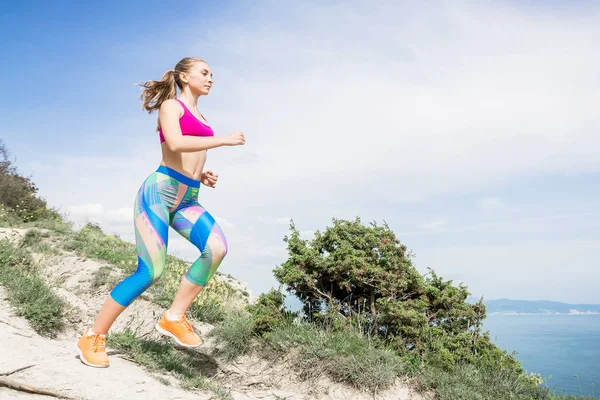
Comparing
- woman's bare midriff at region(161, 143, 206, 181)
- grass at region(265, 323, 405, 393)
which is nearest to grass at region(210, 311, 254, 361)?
grass at region(265, 323, 405, 393)

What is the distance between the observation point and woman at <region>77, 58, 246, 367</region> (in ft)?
13.3

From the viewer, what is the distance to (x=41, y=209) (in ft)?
51.8

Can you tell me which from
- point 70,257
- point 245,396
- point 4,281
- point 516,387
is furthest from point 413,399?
point 70,257

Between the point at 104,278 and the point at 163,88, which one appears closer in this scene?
the point at 163,88

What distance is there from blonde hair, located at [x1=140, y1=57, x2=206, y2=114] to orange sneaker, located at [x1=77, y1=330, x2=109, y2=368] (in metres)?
2.17

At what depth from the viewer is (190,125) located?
4.23 metres

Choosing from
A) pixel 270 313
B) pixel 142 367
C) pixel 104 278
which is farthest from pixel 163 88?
pixel 104 278

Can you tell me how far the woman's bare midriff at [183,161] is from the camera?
420cm

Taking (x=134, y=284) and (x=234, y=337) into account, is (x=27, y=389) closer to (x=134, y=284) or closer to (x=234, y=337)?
(x=134, y=284)

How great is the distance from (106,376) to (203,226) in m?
1.50

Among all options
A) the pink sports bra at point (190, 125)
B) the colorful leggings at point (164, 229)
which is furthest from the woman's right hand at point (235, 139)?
the colorful leggings at point (164, 229)

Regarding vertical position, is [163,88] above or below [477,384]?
above

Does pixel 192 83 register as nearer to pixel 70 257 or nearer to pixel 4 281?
pixel 4 281

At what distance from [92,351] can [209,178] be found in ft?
6.21
